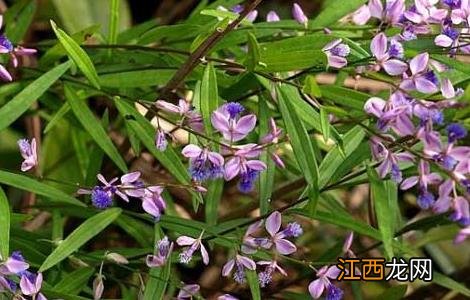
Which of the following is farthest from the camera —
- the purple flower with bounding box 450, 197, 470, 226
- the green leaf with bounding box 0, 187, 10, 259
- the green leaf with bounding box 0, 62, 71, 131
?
the green leaf with bounding box 0, 62, 71, 131

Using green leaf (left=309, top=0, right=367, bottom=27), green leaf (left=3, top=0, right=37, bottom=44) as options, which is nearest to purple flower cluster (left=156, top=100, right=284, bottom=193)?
green leaf (left=309, top=0, right=367, bottom=27)

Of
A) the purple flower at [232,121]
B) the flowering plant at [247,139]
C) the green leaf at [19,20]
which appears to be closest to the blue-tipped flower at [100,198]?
the flowering plant at [247,139]

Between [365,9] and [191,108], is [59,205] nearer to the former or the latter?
[191,108]

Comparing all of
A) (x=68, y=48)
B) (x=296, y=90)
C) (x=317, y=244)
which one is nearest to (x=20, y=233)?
(x=68, y=48)

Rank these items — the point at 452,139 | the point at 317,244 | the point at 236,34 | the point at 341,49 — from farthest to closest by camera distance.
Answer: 1. the point at 317,244
2. the point at 236,34
3. the point at 341,49
4. the point at 452,139

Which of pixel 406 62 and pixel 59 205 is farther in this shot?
pixel 59 205

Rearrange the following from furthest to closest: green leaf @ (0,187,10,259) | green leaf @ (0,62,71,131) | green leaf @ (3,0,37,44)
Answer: green leaf @ (3,0,37,44)
green leaf @ (0,62,71,131)
green leaf @ (0,187,10,259)

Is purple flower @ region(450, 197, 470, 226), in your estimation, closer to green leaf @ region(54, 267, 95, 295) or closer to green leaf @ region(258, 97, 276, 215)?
green leaf @ region(258, 97, 276, 215)

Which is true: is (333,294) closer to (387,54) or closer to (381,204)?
(381,204)
